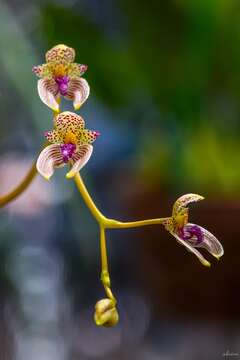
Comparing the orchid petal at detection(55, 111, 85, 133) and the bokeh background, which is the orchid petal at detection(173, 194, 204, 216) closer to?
the orchid petal at detection(55, 111, 85, 133)

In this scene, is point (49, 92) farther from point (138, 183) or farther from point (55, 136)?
point (138, 183)

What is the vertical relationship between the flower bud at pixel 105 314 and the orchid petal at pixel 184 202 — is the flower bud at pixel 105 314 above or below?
A: below

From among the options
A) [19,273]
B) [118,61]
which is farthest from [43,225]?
[118,61]

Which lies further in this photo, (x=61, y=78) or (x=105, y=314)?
(x=61, y=78)

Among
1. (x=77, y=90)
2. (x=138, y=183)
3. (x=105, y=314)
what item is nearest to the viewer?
(x=105, y=314)

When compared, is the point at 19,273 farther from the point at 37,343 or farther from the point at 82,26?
the point at 82,26

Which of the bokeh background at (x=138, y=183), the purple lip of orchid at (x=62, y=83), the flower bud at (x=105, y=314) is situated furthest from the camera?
the bokeh background at (x=138, y=183)

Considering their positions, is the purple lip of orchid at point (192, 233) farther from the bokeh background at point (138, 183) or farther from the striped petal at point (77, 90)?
the bokeh background at point (138, 183)

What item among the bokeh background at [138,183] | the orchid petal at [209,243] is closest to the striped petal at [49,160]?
the orchid petal at [209,243]

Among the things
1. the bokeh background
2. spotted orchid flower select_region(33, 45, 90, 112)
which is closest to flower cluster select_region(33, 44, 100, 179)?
spotted orchid flower select_region(33, 45, 90, 112)

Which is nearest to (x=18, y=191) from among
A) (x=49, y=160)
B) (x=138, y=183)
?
(x=49, y=160)
